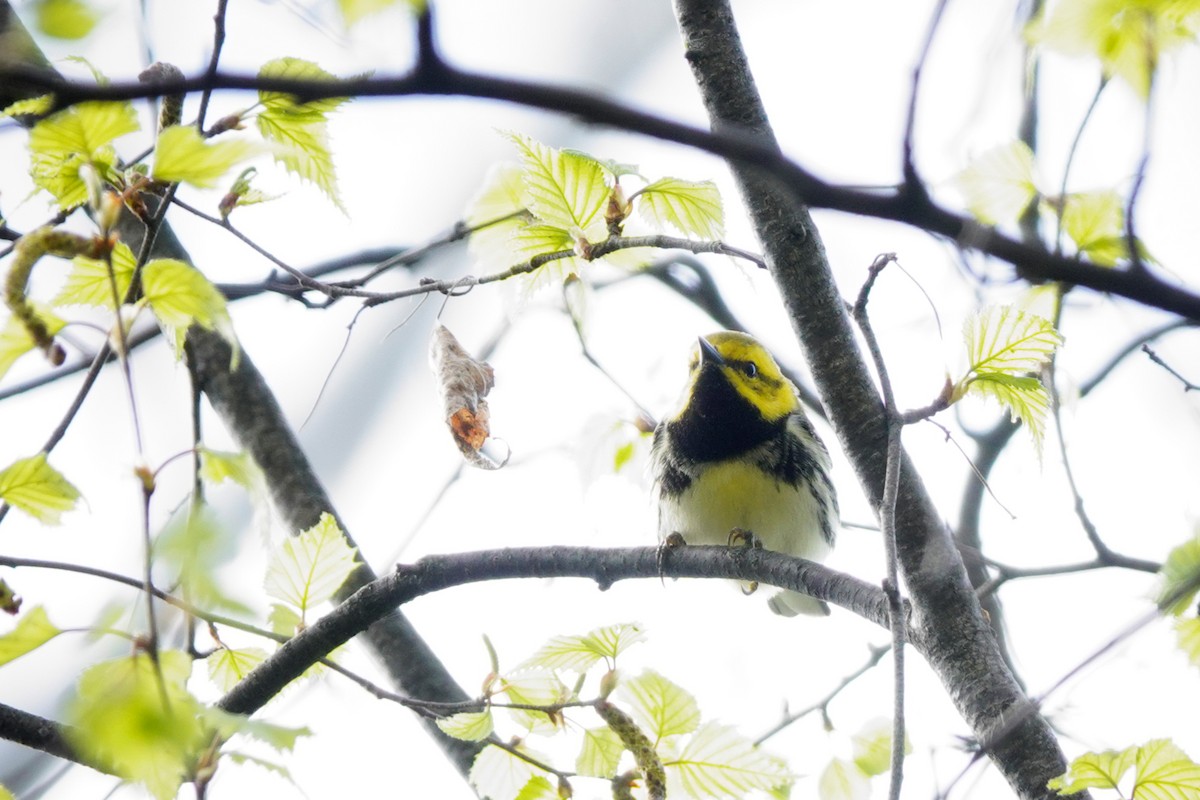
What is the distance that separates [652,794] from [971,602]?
50 cm

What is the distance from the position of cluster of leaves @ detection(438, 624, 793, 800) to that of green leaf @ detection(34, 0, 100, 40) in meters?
0.85

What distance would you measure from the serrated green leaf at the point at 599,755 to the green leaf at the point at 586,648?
0.28ft

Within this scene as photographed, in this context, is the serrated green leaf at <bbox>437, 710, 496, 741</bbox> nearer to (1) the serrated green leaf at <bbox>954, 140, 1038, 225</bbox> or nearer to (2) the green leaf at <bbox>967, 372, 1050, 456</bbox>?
(2) the green leaf at <bbox>967, 372, 1050, 456</bbox>

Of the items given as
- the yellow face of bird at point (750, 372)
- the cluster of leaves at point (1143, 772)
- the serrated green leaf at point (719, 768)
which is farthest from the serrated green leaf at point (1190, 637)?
the yellow face of bird at point (750, 372)

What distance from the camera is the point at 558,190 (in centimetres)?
145

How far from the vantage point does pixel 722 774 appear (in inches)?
51.9

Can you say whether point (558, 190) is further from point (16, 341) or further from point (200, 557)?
point (200, 557)

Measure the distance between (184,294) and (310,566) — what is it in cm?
45

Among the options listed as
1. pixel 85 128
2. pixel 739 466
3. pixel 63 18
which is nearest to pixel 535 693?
pixel 85 128

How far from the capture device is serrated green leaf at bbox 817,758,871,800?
5.78 feet

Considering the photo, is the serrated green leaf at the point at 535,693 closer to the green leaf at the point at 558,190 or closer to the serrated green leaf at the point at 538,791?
the serrated green leaf at the point at 538,791

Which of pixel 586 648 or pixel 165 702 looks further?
pixel 586 648

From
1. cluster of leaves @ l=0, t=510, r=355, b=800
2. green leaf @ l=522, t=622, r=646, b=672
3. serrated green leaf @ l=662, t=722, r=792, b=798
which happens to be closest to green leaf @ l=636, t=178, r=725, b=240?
green leaf @ l=522, t=622, r=646, b=672

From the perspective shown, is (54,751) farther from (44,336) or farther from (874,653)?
(874,653)
